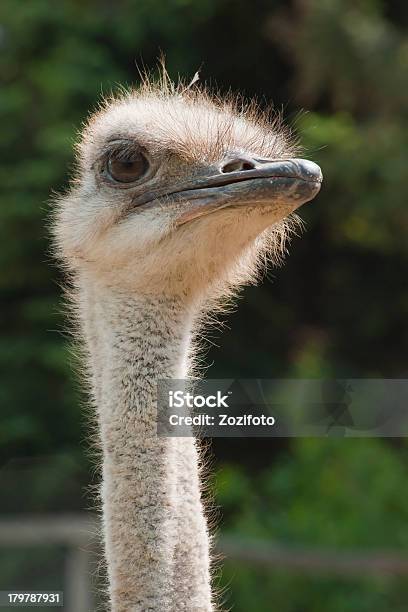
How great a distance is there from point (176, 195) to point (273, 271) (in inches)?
183

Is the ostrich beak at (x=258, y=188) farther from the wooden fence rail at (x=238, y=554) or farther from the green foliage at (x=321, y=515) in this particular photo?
the green foliage at (x=321, y=515)

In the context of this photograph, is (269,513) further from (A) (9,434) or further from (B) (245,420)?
(B) (245,420)

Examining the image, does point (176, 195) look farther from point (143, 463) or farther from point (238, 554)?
point (238, 554)

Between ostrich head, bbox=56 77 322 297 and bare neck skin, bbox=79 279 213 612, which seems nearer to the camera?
bare neck skin, bbox=79 279 213 612

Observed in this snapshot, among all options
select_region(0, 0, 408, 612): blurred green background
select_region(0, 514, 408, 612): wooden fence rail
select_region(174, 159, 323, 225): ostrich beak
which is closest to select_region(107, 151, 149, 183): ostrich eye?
select_region(174, 159, 323, 225): ostrich beak

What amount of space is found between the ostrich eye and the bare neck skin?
21cm

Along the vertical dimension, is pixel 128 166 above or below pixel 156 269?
above

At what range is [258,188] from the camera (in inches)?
79.8

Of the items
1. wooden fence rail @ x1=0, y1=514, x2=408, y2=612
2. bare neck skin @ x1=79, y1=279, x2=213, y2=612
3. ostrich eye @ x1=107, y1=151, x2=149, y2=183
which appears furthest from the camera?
wooden fence rail @ x1=0, y1=514, x2=408, y2=612

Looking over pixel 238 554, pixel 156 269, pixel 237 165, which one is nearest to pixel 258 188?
pixel 237 165

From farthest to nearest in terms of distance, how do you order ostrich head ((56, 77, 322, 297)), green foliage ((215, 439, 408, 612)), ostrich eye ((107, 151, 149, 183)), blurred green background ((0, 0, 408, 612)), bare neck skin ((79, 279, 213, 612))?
blurred green background ((0, 0, 408, 612)), green foliage ((215, 439, 408, 612)), ostrich eye ((107, 151, 149, 183)), ostrich head ((56, 77, 322, 297)), bare neck skin ((79, 279, 213, 612))

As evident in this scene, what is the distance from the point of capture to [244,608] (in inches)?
213

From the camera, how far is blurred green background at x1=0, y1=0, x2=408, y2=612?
19.0ft

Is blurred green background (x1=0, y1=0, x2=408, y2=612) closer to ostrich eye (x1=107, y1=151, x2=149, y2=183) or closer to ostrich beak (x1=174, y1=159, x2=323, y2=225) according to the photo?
ostrich eye (x1=107, y1=151, x2=149, y2=183)
